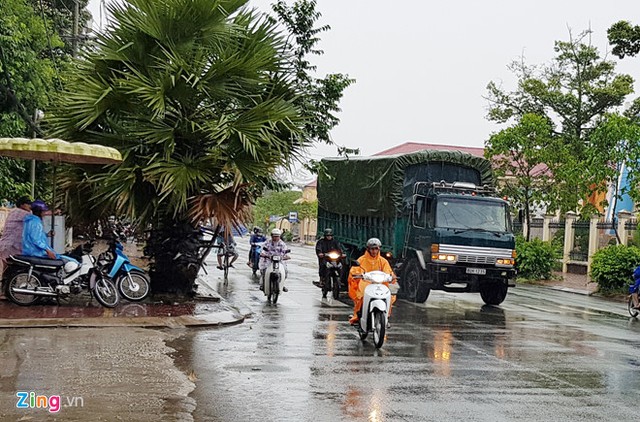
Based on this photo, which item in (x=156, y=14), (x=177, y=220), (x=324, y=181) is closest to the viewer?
(x=156, y=14)

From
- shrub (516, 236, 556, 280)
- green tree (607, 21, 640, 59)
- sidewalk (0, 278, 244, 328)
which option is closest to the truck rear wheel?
sidewalk (0, 278, 244, 328)

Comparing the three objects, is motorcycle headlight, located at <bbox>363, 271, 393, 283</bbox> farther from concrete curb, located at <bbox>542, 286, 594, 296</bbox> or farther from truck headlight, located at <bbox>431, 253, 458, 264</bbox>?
concrete curb, located at <bbox>542, 286, 594, 296</bbox>

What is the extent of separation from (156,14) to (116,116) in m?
2.01

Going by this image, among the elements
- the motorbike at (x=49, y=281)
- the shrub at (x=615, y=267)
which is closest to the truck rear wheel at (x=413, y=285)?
the motorbike at (x=49, y=281)

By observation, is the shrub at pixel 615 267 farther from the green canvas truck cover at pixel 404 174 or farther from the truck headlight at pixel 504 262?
the truck headlight at pixel 504 262

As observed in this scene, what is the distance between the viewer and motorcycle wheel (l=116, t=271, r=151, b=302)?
15.2 metres

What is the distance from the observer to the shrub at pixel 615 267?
2527 centimetres

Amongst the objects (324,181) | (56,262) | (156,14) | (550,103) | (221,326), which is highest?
(550,103)

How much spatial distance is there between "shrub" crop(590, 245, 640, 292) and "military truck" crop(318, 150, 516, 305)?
747 cm

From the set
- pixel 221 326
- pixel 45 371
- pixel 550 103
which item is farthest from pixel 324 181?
pixel 550 103

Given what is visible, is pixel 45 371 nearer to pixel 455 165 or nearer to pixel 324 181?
pixel 455 165

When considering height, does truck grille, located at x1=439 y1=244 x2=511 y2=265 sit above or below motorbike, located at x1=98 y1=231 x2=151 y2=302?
above

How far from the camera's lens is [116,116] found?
14938 millimetres

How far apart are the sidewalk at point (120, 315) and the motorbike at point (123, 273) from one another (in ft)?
0.79
